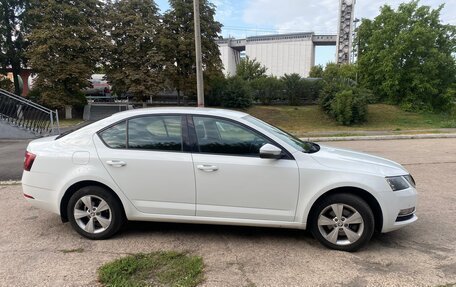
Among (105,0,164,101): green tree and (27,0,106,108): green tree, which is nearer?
(27,0,106,108): green tree

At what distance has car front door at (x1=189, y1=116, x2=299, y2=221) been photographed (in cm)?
391

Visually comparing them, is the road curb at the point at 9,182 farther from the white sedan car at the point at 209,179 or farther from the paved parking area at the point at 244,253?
the white sedan car at the point at 209,179

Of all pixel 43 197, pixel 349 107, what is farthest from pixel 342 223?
pixel 349 107

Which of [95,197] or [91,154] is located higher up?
[91,154]

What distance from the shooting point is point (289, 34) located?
391ft

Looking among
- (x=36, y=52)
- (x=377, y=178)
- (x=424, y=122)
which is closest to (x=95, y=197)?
(x=377, y=178)

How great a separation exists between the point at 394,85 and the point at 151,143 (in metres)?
26.2

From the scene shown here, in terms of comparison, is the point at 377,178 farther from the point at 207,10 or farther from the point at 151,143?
the point at 207,10

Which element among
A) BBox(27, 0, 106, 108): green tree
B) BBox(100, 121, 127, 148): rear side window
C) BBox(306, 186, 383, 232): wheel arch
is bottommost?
BBox(306, 186, 383, 232): wheel arch

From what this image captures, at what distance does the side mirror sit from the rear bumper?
2498mm

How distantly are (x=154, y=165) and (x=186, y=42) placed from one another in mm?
23221

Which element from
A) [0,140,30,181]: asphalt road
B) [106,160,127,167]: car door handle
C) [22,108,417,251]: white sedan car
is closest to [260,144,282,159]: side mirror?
[22,108,417,251]: white sedan car

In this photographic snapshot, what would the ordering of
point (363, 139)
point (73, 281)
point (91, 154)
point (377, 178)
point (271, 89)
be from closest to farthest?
point (73, 281) < point (377, 178) < point (91, 154) < point (363, 139) < point (271, 89)

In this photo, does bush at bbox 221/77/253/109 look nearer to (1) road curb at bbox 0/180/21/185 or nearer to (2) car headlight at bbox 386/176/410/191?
(1) road curb at bbox 0/180/21/185
